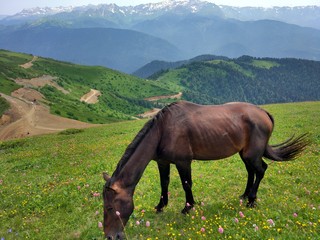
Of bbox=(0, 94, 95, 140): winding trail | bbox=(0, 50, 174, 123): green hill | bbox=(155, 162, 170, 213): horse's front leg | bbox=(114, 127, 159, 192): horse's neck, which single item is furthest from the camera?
bbox=(0, 50, 174, 123): green hill

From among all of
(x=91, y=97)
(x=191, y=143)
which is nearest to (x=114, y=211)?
(x=191, y=143)

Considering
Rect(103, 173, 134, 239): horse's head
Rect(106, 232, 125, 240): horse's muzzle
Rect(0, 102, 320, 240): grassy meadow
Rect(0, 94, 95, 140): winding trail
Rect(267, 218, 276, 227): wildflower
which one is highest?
Rect(103, 173, 134, 239): horse's head

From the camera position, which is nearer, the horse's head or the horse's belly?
the horse's head

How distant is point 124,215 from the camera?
7.18 meters

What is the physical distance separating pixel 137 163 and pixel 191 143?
71.9 inches

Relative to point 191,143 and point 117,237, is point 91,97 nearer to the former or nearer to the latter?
point 191,143

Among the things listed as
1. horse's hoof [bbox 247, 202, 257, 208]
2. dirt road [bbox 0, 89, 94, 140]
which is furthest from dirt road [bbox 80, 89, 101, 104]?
horse's hoof [bbox 247, 202, 257, 208]

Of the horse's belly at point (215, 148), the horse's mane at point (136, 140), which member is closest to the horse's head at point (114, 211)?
the horse's mane at point (136, 140)

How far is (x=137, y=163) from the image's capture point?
7.94 meters

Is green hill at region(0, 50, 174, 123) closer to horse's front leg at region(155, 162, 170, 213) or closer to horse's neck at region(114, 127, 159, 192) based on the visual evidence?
horse's front leg at region(155, 162, 170, 213)

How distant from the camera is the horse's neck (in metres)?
7.55

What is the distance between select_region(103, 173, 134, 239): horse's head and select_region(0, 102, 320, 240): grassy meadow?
152 cm

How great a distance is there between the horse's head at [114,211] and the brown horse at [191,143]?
0.02 meters

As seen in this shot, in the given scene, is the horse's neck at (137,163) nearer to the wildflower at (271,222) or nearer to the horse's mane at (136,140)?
the horse's mane at (136,140)
